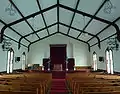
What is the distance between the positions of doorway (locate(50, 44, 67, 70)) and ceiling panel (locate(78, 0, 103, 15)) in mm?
8808

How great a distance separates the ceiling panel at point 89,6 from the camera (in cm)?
820

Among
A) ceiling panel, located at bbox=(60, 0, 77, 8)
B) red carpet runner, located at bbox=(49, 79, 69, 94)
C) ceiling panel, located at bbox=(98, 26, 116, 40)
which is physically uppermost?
ceiling panel, located at bbox=(60, 0, 77, 8)

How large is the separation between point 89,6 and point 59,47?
9631mm

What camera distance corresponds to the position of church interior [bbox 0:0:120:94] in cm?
466

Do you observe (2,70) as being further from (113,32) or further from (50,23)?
(113,32)

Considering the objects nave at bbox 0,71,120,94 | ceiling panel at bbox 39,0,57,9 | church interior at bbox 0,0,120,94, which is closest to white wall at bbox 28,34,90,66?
church interior at bbox 0,0,120,94

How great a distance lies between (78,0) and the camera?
8.43 m

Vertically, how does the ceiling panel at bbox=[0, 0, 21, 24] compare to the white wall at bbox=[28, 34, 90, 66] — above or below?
above

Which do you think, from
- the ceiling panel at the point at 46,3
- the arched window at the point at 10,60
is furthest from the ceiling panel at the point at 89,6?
the arched window at the point at 10,60

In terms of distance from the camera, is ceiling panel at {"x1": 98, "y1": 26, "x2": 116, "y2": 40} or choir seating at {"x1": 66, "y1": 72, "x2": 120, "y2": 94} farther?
ceiling panel at {"x1": 98, "y1": 26, "x2": 116, "y2": 40}

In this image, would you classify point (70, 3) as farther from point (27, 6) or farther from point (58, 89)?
point (58, 89)

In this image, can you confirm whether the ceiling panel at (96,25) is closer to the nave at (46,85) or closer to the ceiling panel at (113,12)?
the ceiling panel at (113,12)

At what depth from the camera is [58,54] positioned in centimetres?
1788

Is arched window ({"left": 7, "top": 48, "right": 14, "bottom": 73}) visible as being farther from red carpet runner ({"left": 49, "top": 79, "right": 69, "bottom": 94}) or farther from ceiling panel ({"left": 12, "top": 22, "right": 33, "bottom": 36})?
red carpet runner ({"left": 49, "top": 79, "right": 69, "bottom": 94})
